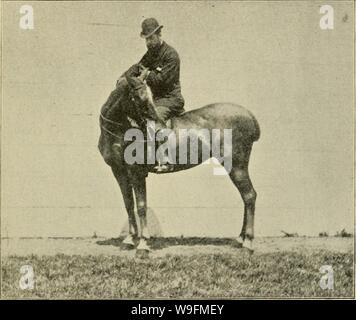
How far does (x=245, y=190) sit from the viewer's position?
27.6 feet

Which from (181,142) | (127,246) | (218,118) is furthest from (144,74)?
(127,246)

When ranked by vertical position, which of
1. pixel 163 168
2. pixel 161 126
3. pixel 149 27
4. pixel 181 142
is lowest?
pixel 163 168

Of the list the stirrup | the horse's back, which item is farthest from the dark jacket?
the stirrup

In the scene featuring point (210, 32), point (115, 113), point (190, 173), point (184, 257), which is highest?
point (210, 32)

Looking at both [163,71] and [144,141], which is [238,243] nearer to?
[144,141]

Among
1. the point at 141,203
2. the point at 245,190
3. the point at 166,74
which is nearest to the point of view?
the point at 166,74

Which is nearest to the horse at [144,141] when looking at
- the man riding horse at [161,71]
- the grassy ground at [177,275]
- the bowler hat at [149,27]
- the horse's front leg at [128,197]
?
the horse's front leg at [128,197]

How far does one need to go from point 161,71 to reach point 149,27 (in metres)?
0.49

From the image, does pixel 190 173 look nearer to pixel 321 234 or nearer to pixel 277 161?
pixel 277 161

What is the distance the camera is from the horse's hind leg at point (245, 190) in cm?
838

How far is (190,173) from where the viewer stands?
8633 mm

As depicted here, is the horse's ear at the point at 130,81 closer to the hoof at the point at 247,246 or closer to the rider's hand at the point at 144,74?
the rider's hand at the point at 144,74

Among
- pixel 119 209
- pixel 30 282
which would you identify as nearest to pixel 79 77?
pixel 119 209
